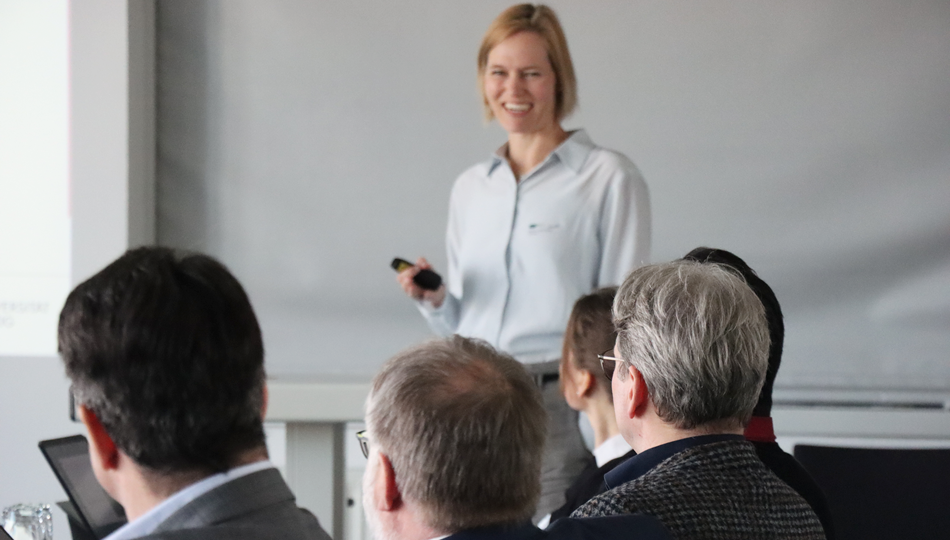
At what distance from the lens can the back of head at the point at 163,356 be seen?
87 cm

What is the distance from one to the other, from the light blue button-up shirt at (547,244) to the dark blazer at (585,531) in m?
1.40

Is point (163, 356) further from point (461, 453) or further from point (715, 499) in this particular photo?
point (715, 499)

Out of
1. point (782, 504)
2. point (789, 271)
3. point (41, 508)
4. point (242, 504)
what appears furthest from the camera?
point (789, 271)

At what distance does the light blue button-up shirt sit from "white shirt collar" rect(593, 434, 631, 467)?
0.54m

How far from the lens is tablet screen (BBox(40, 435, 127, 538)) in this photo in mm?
1307

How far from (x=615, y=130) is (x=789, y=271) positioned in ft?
2.43

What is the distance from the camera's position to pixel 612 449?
181 cm

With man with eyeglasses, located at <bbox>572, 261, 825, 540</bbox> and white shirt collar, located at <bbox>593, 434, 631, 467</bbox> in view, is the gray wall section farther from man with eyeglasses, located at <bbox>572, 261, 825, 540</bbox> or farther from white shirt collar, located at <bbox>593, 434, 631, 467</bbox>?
man with eyeglasses, located at <bbox>572, 261, 825, 540</bbox>

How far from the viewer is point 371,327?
3.21m

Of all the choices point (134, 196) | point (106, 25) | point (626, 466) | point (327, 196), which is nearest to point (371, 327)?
point (327, 196)

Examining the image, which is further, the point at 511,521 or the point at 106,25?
the point at 106,25

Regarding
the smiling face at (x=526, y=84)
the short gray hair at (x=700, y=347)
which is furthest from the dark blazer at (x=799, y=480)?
the smiling face at (x=526, y=84)

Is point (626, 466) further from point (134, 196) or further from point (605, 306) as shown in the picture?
point (134, 196)

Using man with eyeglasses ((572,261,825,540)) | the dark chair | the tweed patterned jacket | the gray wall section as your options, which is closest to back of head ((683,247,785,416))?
man with eyeglasses ((572,261,825,540))
